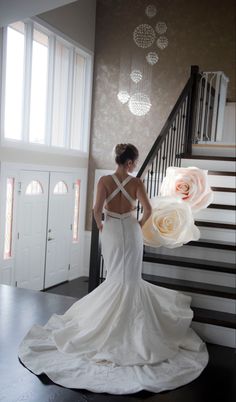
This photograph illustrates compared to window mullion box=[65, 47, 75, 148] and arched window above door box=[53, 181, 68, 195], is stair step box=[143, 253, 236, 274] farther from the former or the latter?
window mullion box=[65, 47, 75, 148]

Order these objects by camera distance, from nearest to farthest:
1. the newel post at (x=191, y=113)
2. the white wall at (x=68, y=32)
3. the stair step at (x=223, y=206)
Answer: the stair step at (x=223, y=206) < the newel post at (x=191, y=113) < the white wall at (x=68, y=32)

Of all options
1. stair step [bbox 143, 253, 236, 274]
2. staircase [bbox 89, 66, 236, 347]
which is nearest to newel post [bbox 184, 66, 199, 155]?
staircase [bbox 89, 66, 236, 347]

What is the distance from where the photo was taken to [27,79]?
697 cm

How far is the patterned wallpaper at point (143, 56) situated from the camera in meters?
7.73

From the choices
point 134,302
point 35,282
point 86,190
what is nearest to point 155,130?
point 86,190

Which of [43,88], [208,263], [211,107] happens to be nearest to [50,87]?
[43,88]

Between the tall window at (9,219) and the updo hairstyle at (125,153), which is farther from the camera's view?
the tall window at (9,219)

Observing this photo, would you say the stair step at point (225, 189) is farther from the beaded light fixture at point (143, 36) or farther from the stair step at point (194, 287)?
the beaded light fixture at point (143, 36)

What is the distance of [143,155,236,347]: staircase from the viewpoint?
153 inches

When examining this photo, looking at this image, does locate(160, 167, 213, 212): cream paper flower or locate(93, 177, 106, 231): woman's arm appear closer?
locate(93, 177, 106, 231): woman's arm

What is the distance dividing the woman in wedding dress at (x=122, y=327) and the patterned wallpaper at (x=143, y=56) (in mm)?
4731

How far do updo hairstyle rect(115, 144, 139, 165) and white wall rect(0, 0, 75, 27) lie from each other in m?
1.34

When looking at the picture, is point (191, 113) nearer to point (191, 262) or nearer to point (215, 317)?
point (191, 262)

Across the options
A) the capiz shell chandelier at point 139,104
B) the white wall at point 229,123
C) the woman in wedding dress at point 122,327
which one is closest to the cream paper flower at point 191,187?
the woman in wedding dress at point 122,327
